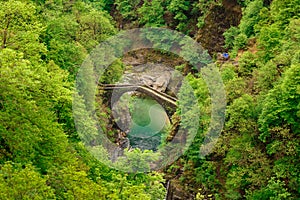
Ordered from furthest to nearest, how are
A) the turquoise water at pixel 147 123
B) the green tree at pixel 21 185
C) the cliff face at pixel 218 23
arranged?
the cliff face at pixel 218 23 → the turquoise water at pixel 147 123 → the green tree at pixel 21 185

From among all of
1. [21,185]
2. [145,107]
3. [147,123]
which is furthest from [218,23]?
[21,185]

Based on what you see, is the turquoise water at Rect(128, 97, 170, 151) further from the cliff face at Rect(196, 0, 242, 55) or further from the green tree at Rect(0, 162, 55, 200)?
the green tree at Rect(0, 162, 55, 200)

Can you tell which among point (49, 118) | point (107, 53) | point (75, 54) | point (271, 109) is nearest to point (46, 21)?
point (75, 54)

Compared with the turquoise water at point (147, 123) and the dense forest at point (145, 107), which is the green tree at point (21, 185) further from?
the turquoise water at point (147, 123)

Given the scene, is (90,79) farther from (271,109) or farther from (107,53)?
(271,109)

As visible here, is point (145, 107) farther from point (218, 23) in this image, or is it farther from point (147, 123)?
point (218, 23)

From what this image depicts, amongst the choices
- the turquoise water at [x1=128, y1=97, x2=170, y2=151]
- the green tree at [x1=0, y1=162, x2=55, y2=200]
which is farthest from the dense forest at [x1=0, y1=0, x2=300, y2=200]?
the turquoise water at [x1=128, y1=97, x2=170, y2=151]

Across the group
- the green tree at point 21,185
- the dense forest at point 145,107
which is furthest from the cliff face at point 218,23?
the green tree at point 21,185
